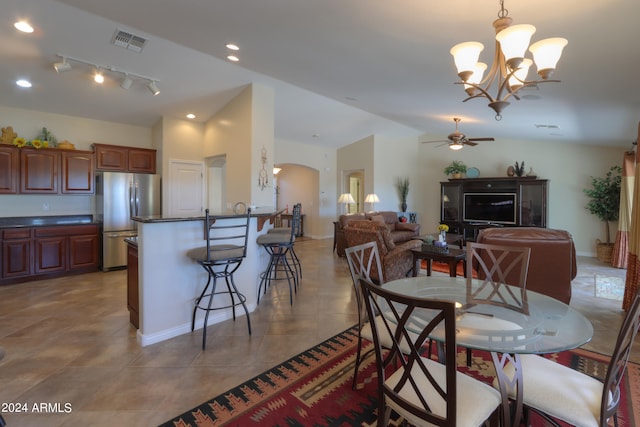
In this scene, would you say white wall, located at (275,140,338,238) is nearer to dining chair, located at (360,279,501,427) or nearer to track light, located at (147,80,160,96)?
track light, located at (147,80,160,96)

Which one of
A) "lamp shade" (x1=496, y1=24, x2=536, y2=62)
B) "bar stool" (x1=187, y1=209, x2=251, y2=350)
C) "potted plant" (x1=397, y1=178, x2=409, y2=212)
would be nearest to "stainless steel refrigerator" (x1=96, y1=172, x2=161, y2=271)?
"bar stool" (x1=187, y1=209, x2=251, y2=350)

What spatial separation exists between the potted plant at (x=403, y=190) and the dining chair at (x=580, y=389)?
7.68 m

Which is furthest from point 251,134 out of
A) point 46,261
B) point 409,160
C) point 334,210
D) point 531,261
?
point 409,160

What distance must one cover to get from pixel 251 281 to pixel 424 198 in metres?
7.18

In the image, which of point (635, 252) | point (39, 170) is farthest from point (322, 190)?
point (635, 252)

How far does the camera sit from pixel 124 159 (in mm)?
5645

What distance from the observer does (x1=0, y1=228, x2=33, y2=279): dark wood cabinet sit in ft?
14.4

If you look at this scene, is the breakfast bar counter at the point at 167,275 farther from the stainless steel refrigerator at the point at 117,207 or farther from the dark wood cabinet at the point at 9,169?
the dark wood cabinet at the point at 9,169

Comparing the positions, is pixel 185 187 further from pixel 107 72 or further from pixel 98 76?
pixel 98 76

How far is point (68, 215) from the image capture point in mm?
5270

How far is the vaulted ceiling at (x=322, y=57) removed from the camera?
2.15 m

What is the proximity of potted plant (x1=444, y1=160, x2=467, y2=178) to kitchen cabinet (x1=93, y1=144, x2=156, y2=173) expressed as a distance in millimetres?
7396

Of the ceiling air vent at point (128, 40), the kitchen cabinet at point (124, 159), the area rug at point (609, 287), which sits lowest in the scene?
the area rug at point (609, 287)

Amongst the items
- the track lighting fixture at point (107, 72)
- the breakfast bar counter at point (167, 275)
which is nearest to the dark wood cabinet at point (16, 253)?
the track lighting fixture at point (107, 72)
